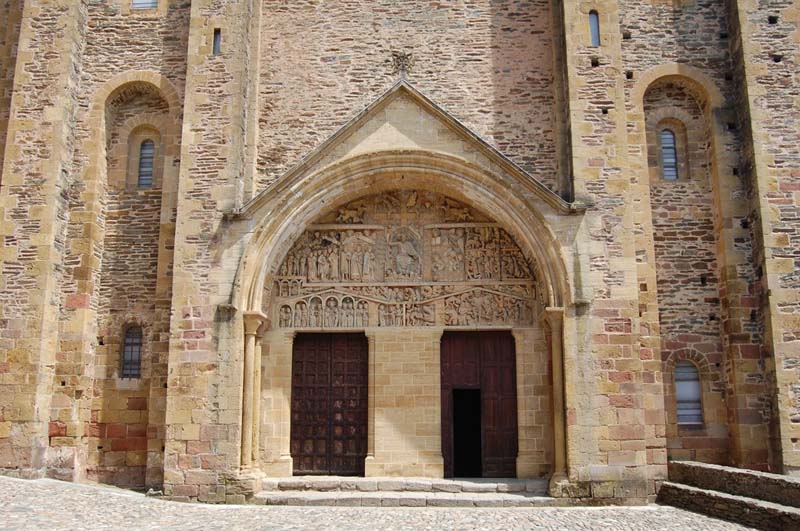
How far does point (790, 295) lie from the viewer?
12422 millimetres

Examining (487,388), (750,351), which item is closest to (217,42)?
(487,388)

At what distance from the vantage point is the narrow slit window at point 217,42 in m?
13.5

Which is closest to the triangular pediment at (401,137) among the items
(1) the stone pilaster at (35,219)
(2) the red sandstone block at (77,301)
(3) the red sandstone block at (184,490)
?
(2) the red sandstone block at (77,301)

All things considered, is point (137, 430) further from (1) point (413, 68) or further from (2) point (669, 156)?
(2) point (669, 156)

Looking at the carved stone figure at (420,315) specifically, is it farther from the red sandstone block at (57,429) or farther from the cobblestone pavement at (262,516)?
the red sandstone block at (57,429)

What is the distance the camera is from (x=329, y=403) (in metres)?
13.3

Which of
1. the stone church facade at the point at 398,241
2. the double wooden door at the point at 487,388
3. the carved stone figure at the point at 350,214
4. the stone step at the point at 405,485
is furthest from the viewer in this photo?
the carved stone figure at the point at 350,214

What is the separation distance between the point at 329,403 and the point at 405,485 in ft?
6.65

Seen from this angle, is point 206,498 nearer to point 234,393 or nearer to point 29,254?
point 234,393

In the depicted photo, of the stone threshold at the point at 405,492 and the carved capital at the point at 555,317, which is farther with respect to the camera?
the carved capital at the point at 555,317

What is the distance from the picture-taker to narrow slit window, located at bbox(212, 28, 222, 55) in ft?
44.2

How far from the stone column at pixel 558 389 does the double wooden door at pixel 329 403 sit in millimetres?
3234

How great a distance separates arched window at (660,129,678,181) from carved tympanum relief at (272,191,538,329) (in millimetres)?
3081

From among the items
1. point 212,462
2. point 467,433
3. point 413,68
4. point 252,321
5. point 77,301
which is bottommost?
point 212,462
